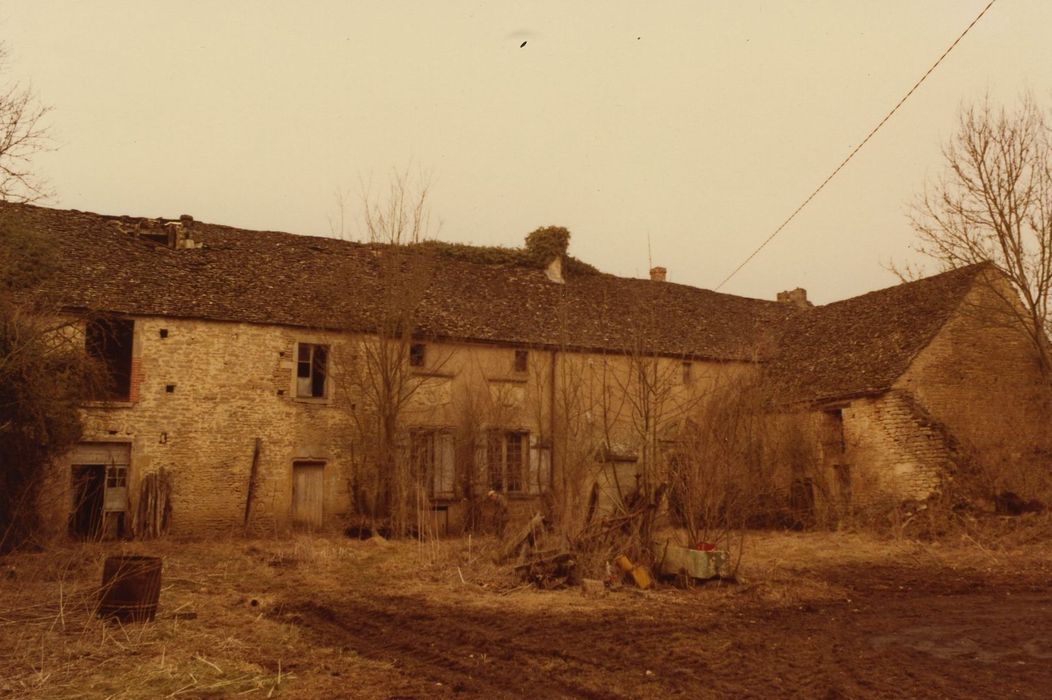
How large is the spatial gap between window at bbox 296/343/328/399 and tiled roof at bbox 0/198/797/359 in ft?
2.39

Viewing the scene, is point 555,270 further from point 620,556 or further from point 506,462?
point 620,556

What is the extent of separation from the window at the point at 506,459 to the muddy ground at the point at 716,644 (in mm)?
10127

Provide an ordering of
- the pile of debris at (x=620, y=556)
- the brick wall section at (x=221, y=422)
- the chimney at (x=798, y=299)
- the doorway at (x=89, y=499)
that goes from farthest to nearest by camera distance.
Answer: the chimney at (x=798, y=299) → the brick wall section at (x=221, y=422) → the doorway at (x=89, y=499) → the pile of debris at (x=620, y=556)

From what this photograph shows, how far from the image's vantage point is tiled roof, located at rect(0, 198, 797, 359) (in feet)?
65.1

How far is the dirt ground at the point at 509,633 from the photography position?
275 inches

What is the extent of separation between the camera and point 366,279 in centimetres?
2291

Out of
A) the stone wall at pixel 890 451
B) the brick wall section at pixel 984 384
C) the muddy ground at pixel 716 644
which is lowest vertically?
the muddy ground at pixel 716 644

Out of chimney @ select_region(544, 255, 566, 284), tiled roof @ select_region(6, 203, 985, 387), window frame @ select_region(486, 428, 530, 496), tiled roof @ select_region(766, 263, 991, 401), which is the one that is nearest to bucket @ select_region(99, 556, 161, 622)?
tiled roof @ select_region(6, 203, 985, 387)

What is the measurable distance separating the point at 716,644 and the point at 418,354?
14.5 m

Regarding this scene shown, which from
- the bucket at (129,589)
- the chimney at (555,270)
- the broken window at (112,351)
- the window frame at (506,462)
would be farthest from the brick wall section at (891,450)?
the broken window at (112,351)

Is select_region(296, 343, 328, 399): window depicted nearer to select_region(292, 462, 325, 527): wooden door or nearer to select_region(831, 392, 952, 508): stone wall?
select_region(292, 462, 325, 527): wooden door

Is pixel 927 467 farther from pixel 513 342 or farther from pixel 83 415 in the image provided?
pixel 83 415

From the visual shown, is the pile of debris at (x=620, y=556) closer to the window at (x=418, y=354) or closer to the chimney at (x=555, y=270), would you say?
the window at (x=418, y=354)

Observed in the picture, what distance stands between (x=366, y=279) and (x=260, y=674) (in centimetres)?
1646
